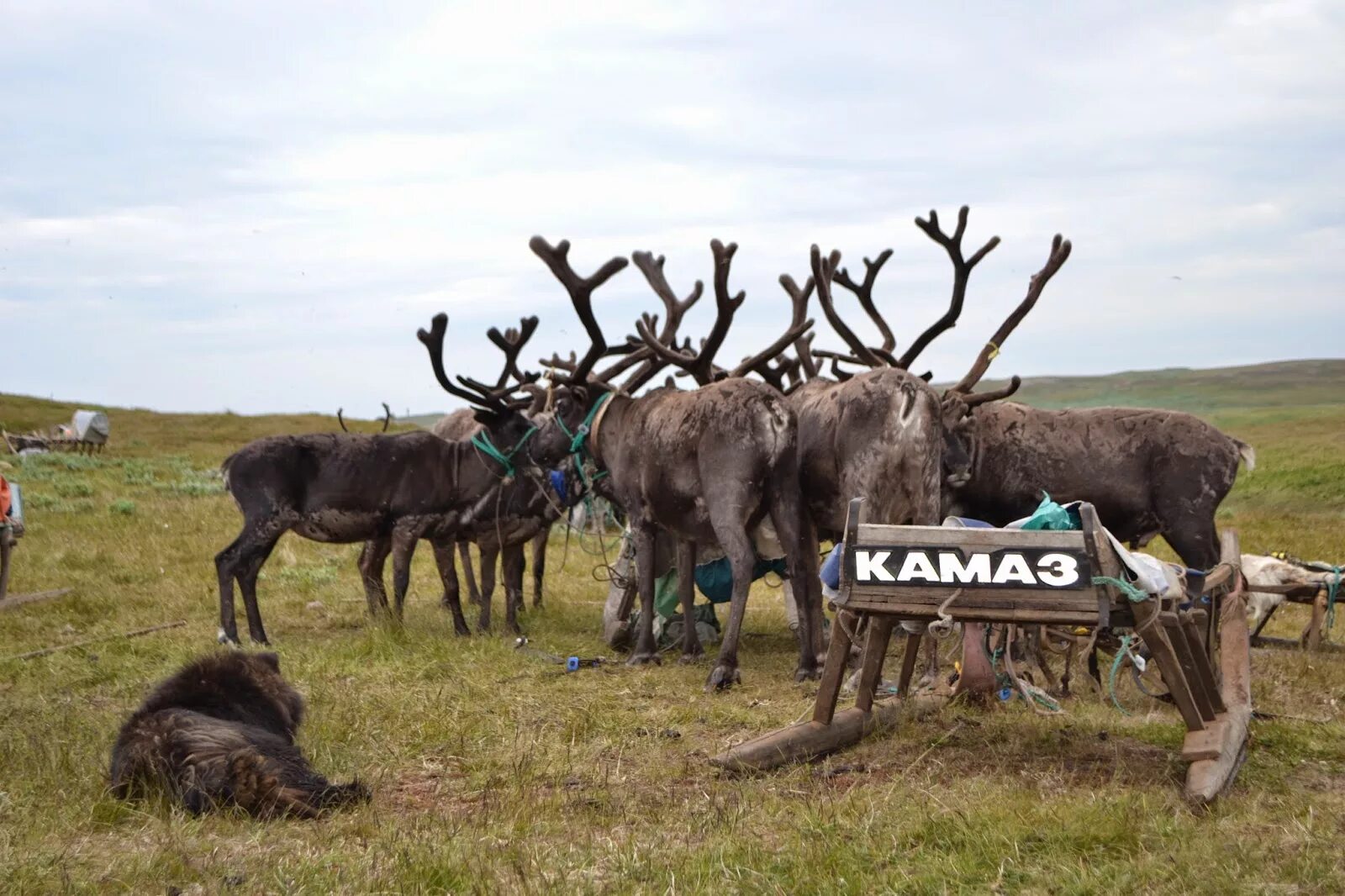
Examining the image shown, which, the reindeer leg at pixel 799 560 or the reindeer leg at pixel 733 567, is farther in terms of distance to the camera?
the reindeer leg at pixel 799 560

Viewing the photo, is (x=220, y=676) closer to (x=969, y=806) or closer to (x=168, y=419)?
(x=969, y=806)

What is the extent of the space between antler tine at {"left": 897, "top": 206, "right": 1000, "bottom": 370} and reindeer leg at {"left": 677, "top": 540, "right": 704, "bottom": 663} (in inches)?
98.2

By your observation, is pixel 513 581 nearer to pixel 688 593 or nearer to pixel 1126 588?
pixel 688 593

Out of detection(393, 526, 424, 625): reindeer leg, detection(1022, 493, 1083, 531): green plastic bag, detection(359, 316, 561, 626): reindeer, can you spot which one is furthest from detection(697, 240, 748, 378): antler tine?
detection(1022, 493, 1083, 531): green plastic bag

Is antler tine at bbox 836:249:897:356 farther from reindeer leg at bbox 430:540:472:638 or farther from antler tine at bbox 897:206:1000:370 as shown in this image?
reindeer leg at bbox 430:540:472:638

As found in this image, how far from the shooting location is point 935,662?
8688 mm

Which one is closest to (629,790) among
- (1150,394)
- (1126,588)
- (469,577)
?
(1126,588)

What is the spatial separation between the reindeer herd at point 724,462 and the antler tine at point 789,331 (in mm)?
26

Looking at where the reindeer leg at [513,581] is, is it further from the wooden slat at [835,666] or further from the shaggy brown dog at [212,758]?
the wooden slat at [835,666]

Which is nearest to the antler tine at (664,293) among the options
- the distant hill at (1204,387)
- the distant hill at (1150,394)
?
the distant hill at (1150,394)

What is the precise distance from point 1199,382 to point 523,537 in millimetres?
77585

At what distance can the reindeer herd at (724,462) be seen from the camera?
9242 millimetres

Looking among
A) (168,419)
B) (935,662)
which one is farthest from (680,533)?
(168,419)

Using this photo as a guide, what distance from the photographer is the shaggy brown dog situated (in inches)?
218
